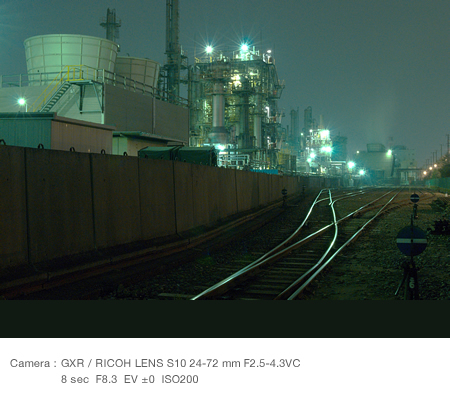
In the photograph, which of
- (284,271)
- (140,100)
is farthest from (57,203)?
(140,100)

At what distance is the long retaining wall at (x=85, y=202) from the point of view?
9.20 metres

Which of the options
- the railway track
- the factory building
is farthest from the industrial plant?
the railway track

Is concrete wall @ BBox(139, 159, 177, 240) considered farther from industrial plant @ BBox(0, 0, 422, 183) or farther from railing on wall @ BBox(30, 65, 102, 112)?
railing on wall @ BBox(30, 65, 102, 112)

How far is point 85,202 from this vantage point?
1126 centimetres

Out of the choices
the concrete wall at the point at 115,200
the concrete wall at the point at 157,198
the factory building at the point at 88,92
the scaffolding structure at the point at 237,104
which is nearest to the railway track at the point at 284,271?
the concrete wall at the point at 115,200

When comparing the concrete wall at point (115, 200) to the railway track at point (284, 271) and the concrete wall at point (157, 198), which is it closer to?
the concrete wall at point (157, 198)

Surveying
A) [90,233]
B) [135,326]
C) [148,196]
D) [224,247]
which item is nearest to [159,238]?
[148,196]

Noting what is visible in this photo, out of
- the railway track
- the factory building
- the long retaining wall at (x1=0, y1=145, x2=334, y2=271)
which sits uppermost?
the factory building

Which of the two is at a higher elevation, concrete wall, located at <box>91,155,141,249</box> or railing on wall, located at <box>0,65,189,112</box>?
railing on wall, located at <box>0,65,189,112</box>

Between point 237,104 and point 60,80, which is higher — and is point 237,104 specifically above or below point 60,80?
above

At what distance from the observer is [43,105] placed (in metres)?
30.5

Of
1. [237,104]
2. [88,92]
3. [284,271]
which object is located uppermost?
[237,104]

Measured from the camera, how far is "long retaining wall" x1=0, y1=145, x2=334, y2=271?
9203 mm

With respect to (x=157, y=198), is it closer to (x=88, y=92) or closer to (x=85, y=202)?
(x=85, y=202)
